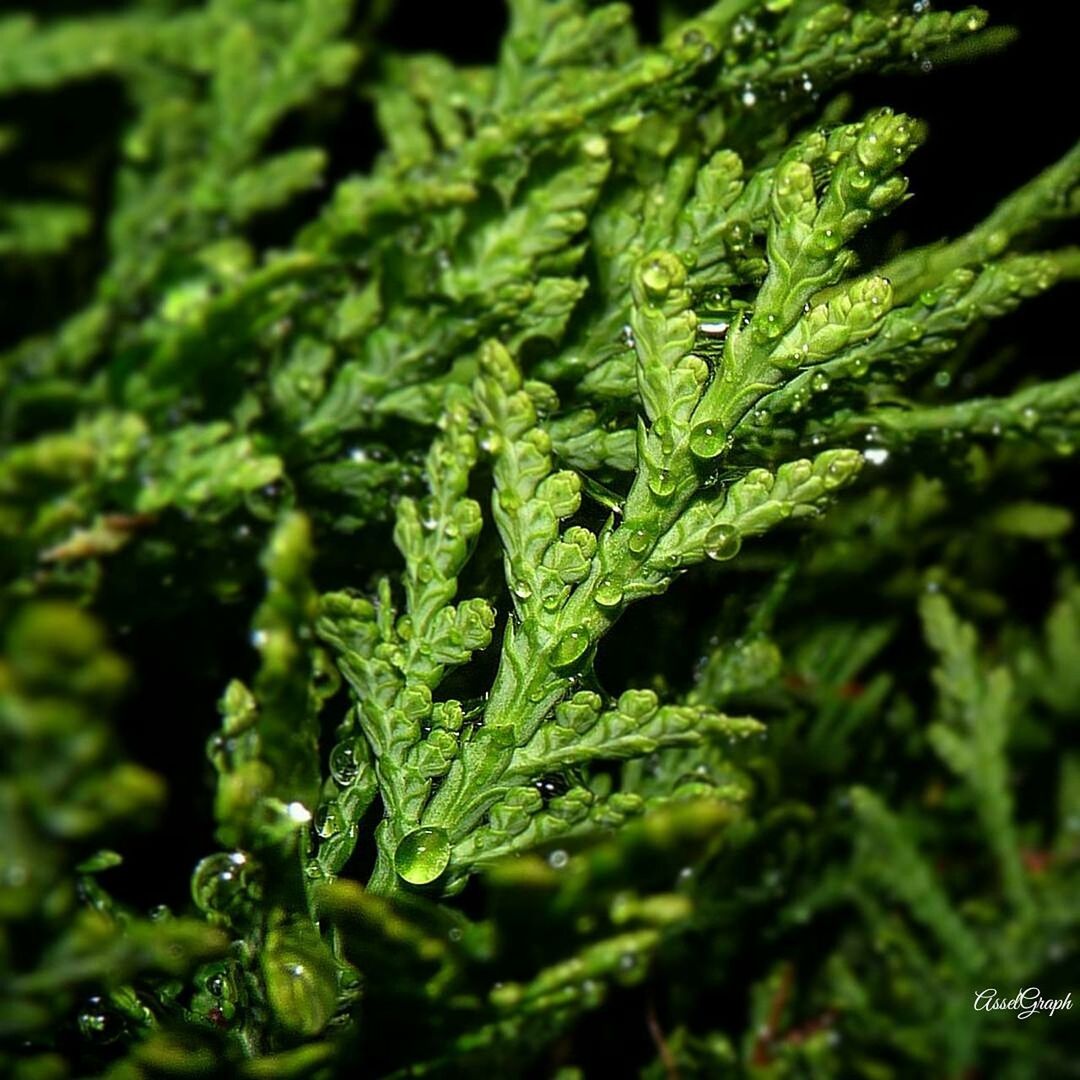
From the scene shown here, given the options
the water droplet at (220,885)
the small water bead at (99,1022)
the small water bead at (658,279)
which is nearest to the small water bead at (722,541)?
the small water bead at (658,279)

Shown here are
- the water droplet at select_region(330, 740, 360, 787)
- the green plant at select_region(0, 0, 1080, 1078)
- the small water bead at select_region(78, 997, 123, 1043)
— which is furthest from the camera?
the water droplet at select_region(330, 740, 360, 787)

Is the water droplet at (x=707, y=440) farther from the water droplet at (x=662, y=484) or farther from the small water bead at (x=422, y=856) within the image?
the small water bead at (x=422, y=856)

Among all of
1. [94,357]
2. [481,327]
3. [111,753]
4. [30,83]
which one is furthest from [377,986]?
[30,83]

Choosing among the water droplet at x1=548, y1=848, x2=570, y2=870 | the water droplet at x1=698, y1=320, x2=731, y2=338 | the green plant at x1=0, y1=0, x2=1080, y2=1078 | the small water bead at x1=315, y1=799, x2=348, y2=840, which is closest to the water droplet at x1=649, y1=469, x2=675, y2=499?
the green plant at x1=0, y1=0, x2=1080, y2=1078

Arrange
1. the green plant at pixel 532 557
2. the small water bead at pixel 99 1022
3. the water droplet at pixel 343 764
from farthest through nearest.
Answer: the water droplet at pixel 343 764 < the small water bead at pixel 99 1022 < the green plant at pixel 532 557

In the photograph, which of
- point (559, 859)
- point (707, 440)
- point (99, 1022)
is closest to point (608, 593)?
point (707, 440)

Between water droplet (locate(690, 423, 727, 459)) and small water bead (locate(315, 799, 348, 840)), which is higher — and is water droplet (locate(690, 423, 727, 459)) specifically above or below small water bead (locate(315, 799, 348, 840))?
above

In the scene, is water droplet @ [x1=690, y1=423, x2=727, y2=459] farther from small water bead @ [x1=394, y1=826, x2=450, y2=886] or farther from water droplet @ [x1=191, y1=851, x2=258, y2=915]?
water droplet @ [x1=191, y1=851, x2=258, y2=915]

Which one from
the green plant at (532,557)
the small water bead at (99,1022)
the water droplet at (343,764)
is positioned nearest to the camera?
the green plant at (532,557)
